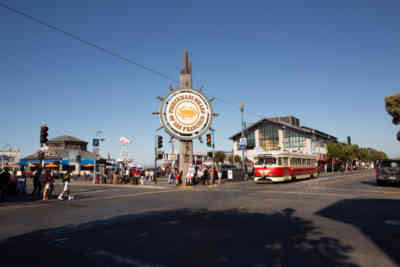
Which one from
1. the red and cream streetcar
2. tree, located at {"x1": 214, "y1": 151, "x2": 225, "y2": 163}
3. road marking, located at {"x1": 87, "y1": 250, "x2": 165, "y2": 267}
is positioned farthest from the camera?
tree, located at {"x1": 214, "y1": 151, "x2": 225, "y2": 163}

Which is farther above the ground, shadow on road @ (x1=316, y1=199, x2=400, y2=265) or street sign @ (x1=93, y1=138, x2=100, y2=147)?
street sign @ (x1=93, y1=138, x2=100, y2=147)

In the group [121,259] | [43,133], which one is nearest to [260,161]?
[43,133]

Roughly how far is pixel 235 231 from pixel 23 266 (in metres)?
4.50

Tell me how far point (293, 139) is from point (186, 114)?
47682 millimetres

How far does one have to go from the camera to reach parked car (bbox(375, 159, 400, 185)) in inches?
830

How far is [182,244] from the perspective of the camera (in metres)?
5.92

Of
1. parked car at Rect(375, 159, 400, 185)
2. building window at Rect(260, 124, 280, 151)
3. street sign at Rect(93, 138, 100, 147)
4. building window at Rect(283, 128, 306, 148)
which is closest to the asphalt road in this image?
parked car at Rect(375, 159, 400, 185)

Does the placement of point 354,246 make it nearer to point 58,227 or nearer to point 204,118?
point 58,227

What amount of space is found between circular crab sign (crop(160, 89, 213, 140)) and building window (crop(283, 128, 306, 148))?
4586cm

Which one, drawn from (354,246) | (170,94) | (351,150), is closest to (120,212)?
(354,246)

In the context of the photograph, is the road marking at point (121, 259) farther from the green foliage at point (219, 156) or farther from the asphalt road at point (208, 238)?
the green foliage at point (219, 156)

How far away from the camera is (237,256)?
5.09 metres

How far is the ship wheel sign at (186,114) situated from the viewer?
25484mm

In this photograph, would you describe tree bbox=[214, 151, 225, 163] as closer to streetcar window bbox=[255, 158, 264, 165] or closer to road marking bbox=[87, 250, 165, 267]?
streetcar window bbox=[255, 158, 264, 165]
